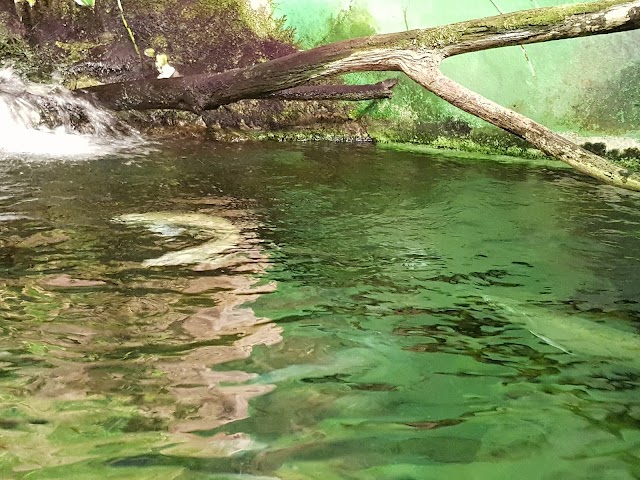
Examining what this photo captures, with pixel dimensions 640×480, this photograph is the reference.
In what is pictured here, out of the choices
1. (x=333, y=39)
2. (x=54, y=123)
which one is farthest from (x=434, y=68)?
(x=54, y=123)

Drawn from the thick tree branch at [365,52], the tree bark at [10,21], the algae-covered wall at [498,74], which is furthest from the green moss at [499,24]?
the tree bark at [10,21]

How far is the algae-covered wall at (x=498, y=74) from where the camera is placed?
6.41 m

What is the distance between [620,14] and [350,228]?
83.6 inches

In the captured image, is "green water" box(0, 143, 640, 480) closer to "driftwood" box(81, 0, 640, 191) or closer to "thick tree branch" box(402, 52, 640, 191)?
"thick tree branch" box(402, 52, 640, 191)

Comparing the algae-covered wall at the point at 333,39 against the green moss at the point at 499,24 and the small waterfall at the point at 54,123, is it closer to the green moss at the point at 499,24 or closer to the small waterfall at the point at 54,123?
the small waterfall at the point at 54,123

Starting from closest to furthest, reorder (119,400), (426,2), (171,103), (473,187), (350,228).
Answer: (119,400), (350,228), (473,187), (171,103), (426,2)

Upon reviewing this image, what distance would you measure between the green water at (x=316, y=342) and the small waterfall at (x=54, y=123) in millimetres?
1278

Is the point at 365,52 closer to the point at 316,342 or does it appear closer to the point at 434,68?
the point at 434,68

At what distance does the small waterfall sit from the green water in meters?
1.28

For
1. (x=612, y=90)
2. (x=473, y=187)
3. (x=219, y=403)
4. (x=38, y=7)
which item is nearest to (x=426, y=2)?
(x=612, y=90)

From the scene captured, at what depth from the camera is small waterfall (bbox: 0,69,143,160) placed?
17.0 ft

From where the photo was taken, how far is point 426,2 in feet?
22.8

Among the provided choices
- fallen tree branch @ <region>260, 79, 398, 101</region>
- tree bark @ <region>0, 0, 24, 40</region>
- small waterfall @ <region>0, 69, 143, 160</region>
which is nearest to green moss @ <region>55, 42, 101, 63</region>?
tree bark @ <region>0, 0, 24, 40</region>

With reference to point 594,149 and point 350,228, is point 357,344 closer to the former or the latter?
point 350,228
